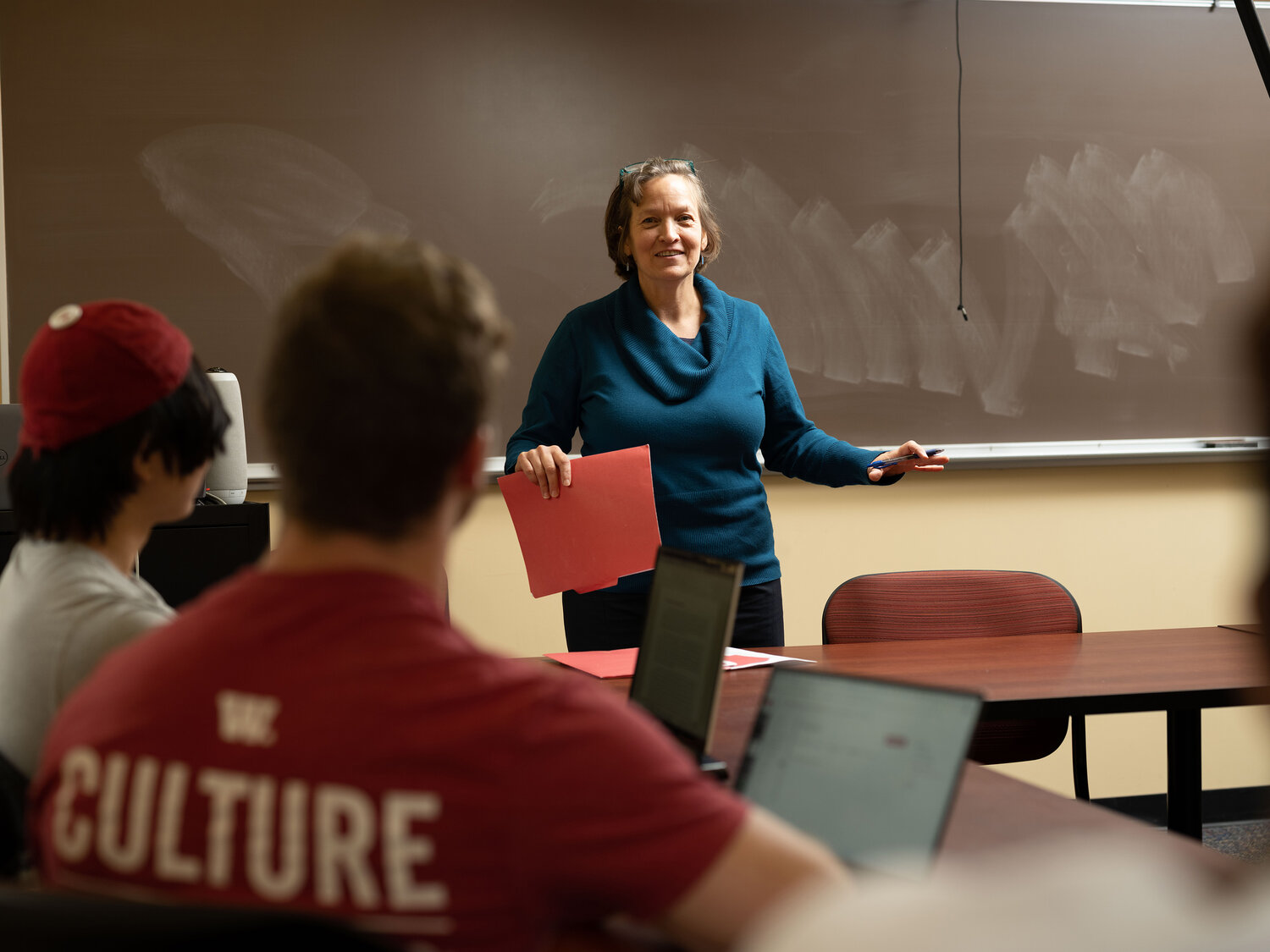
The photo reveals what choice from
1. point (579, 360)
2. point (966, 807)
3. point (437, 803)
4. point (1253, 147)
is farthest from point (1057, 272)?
point (437, 803)

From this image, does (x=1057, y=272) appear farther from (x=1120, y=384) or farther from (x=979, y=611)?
(x=979, y=611)

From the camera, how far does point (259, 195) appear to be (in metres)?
3.05

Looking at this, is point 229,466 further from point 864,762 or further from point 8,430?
point 864,762

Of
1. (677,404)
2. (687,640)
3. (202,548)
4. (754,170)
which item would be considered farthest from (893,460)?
(202,548)

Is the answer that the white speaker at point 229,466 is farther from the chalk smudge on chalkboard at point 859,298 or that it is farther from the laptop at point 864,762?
the laptop at point 864,762

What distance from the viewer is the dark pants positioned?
221cm

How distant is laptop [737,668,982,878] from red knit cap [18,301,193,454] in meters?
0.75

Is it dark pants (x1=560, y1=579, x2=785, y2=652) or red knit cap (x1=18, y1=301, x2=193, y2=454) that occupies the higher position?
red knit cap (x1=18, y1=301, x2=193, y2=454)

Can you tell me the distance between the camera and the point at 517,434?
2365 millimetres

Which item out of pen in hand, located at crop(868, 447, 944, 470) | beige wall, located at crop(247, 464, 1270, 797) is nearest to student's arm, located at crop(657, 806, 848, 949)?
pen in hand, located at crop(868, 447, 944, 470)

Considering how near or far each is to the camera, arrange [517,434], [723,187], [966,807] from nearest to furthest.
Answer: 1. [966,807]
2. [517,434]
3. [723,187]

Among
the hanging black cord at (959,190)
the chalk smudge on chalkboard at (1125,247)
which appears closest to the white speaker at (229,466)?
the hanging black cord at (959,190)

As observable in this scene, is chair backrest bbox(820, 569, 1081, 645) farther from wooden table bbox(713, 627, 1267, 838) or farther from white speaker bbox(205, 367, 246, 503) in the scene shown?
white speaker bbox(205, 367, 246, 503)

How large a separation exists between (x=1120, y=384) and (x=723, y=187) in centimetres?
141
